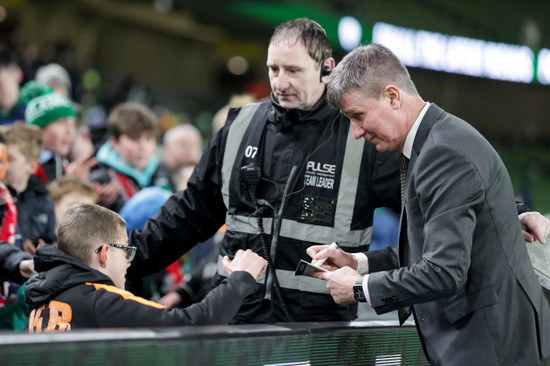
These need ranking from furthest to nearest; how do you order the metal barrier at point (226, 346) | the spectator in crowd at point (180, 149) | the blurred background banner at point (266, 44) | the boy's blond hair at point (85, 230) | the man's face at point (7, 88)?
the blurred background banner at point (266, 44) → the spectator in crowd at point (180, 149) → the man's face at point (7, 88) → the boy's blond hair at point (85, 230) → the metal barrier at point (226, 346)

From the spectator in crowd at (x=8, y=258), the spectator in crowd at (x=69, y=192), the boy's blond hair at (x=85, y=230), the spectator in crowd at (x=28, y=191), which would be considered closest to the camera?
the boy's blond hair at (x=85, y=230)

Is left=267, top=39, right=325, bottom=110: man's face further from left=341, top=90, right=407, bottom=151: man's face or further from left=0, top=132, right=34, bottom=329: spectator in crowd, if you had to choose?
left=0, top=132, right=34, bottom=329: spectator in crowd

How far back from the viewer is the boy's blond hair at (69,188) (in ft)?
15.6

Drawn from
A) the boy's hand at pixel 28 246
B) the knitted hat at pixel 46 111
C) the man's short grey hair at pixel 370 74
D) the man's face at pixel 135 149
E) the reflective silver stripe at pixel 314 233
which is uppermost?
the man's short grey hair at pixel 370 74

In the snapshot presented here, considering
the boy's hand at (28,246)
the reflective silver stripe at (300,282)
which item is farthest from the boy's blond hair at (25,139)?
the reflective silver stripe at (300,282)

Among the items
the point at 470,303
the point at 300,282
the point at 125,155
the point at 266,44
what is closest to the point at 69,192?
the point at 125,155

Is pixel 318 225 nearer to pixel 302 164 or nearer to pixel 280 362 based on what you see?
pixel 302 164

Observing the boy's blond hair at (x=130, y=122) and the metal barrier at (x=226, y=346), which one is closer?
the metal barrier at (x=226, y=346)

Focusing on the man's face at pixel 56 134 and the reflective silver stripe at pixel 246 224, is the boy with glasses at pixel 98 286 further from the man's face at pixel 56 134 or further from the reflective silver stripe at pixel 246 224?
the man's face at pixel 56 134

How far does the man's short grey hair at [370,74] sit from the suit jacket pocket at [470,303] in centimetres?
76

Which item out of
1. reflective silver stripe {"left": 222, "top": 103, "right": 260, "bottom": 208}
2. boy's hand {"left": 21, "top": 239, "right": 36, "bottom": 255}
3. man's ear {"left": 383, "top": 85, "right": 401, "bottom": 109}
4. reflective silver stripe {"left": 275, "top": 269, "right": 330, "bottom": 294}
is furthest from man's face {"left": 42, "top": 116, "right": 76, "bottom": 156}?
man's ear {"left": 383, "top": 85, "right": 401, "bottom": 109}

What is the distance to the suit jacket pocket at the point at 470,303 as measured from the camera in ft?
8.16

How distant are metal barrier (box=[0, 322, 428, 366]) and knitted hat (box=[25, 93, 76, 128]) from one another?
358cm

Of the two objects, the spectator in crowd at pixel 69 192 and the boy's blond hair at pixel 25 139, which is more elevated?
the boy's blond hair at pixel 25 139
